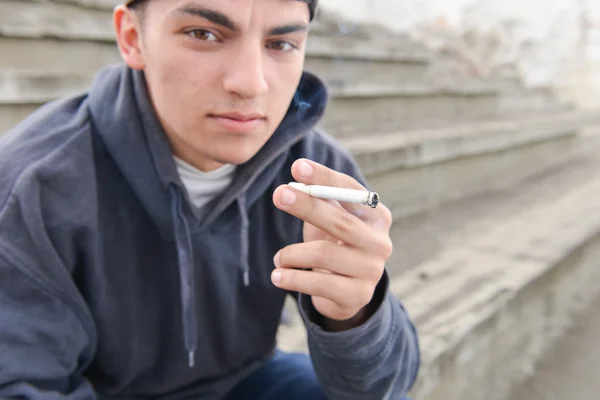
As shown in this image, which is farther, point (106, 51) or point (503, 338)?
point (106, 51)

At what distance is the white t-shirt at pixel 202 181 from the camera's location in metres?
0.87

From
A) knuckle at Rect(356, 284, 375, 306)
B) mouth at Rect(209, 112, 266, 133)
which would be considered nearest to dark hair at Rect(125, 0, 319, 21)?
mouth at Rect(209, 112, 266, 133)

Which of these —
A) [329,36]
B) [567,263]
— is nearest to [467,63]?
[329,36]

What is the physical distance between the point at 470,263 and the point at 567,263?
44 cm

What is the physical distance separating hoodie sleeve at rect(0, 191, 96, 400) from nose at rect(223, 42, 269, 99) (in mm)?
327

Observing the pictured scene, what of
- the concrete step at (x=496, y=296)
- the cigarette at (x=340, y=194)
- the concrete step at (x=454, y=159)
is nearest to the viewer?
the cigarette at (x=340, y=194)

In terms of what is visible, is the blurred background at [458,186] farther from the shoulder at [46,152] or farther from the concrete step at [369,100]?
the shoulder at [46,152]

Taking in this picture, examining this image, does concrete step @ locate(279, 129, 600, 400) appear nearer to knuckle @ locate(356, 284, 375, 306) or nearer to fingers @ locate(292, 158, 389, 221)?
knuckle @ locate(356, 284, 375, 306)

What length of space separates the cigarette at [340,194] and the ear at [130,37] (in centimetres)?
42

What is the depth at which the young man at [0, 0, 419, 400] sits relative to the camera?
0.67 m

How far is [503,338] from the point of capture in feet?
5.52

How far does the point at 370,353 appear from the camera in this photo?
79 centimetres

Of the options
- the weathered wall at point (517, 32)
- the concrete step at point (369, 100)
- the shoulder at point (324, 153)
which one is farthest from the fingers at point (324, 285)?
the weathered wall at point (517, 32)

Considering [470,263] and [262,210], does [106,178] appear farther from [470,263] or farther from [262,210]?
[470,263]
